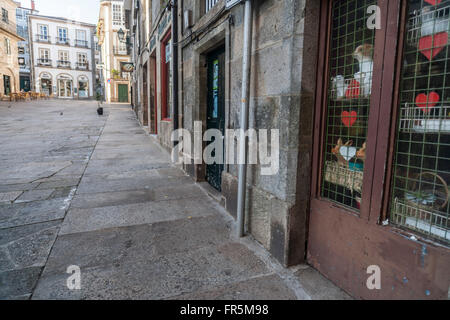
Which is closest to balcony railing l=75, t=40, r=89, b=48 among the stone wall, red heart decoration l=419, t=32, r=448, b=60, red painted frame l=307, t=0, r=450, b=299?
the stone wall

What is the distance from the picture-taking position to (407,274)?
1.79m

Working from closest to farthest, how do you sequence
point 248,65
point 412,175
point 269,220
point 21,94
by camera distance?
point 412,175, point 269,220, point 248,65, point 21,94

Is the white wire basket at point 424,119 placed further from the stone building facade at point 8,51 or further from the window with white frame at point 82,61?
the window with white frame at point 82,61

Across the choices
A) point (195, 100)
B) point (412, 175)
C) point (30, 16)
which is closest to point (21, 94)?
point (30, 16)

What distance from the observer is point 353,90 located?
2.21 m

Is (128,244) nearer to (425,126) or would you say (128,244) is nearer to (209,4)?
(425,126)

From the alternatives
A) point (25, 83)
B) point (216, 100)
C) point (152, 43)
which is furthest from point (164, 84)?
point (25, 83)

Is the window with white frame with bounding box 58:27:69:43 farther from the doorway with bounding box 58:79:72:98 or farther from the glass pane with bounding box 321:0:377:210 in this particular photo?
the glass pane with bounding box 321:0:377:210

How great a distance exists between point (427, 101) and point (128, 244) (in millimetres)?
2939

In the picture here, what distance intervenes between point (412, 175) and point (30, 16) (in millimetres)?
59084

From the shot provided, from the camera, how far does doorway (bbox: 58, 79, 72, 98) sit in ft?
153

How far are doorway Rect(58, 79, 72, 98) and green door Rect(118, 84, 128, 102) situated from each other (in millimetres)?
14482

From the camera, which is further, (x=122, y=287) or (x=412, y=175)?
(x=122, y=287)
